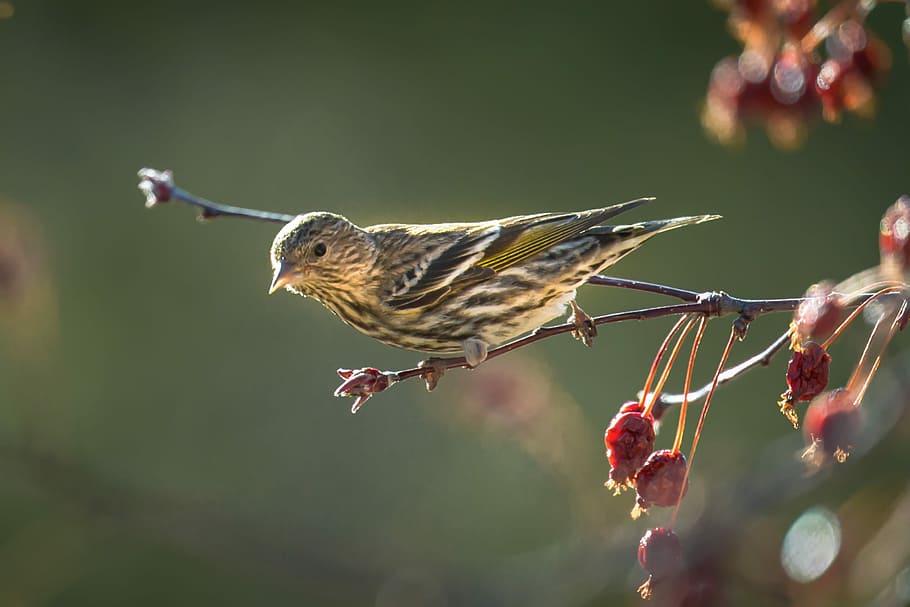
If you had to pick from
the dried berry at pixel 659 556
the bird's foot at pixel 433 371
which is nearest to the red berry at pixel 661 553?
the dried berry at pixel 659 556

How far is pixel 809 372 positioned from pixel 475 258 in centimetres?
131

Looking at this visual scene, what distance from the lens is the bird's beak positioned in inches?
113

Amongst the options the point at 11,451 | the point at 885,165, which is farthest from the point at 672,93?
the point at 11,451

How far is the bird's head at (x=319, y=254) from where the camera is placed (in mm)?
2961

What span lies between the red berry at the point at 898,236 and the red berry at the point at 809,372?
8.0 inches

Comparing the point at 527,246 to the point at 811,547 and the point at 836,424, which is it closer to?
the point at 811,547

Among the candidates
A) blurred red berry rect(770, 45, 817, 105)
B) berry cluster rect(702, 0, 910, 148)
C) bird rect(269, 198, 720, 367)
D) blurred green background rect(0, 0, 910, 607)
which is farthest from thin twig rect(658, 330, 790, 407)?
blurred green background rect(0, 0, 910, 607)

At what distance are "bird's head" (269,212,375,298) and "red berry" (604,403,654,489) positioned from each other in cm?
112

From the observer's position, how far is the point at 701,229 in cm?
623

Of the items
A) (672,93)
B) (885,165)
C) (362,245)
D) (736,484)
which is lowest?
(736,484)

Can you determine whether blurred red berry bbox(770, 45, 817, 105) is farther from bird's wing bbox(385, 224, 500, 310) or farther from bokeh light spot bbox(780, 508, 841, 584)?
bokeh light spot bbox(780, 508, 841, 584)

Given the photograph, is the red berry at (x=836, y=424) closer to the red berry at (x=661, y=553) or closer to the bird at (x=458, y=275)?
the red berry at (x=661, y=553)

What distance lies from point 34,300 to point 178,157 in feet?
9.71

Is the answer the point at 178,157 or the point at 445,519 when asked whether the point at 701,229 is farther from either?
the point at 178,157
